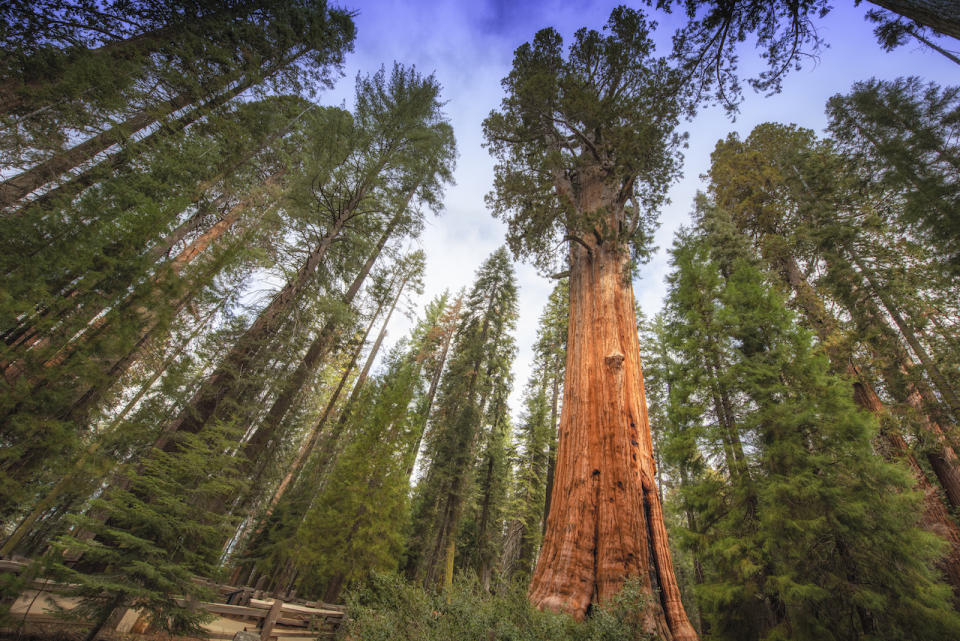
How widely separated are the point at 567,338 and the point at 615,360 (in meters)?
3.71

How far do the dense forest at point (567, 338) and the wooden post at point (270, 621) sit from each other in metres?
0.06

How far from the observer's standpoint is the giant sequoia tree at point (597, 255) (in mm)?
3648

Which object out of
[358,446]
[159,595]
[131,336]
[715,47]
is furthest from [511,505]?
[715,47]

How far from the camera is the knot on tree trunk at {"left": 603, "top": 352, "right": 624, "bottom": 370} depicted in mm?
4824

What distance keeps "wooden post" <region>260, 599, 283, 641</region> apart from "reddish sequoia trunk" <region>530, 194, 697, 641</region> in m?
6.84

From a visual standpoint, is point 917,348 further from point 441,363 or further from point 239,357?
point 441,363

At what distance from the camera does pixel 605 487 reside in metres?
4.07

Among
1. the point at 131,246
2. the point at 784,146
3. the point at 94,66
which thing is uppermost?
the point at 784,146

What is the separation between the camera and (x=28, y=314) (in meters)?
3.63

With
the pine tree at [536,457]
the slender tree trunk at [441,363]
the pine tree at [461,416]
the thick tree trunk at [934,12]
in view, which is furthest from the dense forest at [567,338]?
the pine tree at [536,457]

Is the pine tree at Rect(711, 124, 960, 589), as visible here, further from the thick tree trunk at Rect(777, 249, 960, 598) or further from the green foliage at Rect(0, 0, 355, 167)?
the green foliage at Rect(0, 0, 355, 167)

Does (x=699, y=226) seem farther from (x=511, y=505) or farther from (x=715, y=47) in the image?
(x=511, y=505)

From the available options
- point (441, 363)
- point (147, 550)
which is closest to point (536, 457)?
point (441, 363)

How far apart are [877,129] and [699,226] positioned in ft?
18.2
